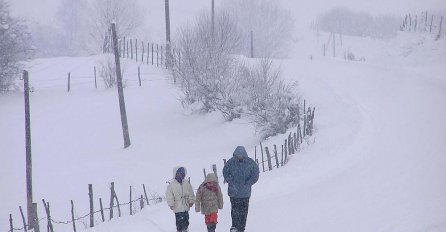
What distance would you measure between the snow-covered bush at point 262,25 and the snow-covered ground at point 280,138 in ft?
57.5

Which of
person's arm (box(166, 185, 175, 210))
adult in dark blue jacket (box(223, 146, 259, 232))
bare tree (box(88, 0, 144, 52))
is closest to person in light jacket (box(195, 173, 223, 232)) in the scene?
adult in dark blue jacket (box(223, 146, 259, 232))

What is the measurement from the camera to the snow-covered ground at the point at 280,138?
395 inches

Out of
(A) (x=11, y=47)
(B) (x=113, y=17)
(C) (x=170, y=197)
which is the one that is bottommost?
(C) (x=170, y=197)

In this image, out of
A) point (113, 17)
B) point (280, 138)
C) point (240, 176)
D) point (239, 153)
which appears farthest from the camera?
point (113, 17)

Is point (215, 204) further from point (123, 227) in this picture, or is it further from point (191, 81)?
point (191, 81)

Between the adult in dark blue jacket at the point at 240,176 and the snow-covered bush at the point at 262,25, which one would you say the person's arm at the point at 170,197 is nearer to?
the adult in dark blue jacket at the point at 240,176

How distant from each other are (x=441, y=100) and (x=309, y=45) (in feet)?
201

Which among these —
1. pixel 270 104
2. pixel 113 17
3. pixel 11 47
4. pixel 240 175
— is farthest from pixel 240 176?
pixel 113 17

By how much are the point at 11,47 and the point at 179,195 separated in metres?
31.0

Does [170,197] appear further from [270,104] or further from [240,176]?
[270,104]

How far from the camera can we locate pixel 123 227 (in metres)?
10.4

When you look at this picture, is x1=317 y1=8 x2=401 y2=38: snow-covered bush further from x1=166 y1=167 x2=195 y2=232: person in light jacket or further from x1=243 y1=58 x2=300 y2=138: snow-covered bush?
x1=166 y1=167 x2=195 y2=232: person in light jacket

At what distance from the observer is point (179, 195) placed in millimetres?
8391

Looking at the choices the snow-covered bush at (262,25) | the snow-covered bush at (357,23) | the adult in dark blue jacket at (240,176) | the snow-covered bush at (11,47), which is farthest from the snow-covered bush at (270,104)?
the snow-covered bush at (357,23)
